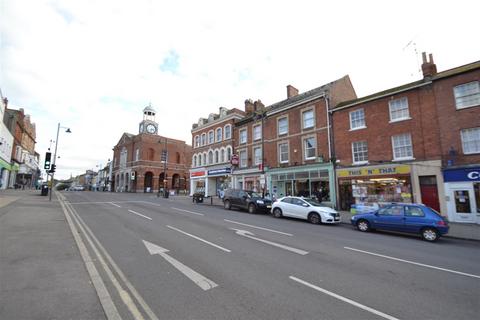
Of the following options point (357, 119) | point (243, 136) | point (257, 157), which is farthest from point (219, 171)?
point (357, 119)

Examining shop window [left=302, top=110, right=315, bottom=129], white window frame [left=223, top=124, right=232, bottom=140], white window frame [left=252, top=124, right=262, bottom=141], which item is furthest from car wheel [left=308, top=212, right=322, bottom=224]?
white window frame [left=223, top=124, right=232, bottom=140]

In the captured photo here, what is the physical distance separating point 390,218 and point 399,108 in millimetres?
10161

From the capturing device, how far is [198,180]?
36.1 meters

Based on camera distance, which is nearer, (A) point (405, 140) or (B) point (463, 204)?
(B) point (463, 204)

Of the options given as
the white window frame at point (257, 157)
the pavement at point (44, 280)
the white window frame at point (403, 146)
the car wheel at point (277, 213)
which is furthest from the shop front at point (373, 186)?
the pavement at point (44, 280)

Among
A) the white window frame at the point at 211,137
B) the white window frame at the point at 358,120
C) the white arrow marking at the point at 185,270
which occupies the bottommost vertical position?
the white arrow marking at the point at 185,270

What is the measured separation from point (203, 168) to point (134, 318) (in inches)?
1256

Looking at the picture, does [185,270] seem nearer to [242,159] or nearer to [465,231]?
[465,231]

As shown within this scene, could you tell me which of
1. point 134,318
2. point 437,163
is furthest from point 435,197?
point 134,318

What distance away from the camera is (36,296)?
3.69 meters

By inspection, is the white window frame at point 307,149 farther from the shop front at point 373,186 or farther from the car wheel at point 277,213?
the car wheel at point 277,213

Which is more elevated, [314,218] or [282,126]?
[282,126]

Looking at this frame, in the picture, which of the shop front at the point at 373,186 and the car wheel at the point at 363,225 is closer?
the car wheel at the point at 363,225

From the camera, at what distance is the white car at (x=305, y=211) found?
13148mm
